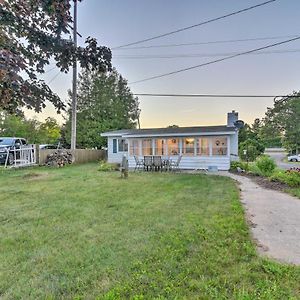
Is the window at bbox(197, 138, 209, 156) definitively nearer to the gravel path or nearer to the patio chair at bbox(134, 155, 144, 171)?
the patio chair at bbox(134, 155, 144, 171)

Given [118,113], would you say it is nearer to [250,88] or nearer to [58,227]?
[250,88]

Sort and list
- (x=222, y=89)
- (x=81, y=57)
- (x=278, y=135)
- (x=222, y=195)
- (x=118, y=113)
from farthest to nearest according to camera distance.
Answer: (x=278, y=135), (x=118, y=113), (x=222, y=89), (x=222, y=195), (x=81, y=57)

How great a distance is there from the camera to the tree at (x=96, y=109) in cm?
2719

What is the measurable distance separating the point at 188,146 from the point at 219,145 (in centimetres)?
190

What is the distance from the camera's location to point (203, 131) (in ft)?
51.9

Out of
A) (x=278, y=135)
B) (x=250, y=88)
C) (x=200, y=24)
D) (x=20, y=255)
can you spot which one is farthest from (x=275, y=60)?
(x=278, y=135)

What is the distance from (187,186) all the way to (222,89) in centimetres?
1091

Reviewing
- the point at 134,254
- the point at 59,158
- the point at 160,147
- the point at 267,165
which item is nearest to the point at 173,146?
the point at 160,147

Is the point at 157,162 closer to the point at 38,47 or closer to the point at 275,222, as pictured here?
the point at 275,222

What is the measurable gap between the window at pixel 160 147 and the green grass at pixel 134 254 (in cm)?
1106

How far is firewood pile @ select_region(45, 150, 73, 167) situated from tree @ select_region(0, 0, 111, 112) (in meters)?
15.1

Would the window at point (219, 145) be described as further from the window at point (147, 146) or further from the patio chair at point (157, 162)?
the window at point (147, 146)

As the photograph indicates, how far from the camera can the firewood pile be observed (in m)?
17.6

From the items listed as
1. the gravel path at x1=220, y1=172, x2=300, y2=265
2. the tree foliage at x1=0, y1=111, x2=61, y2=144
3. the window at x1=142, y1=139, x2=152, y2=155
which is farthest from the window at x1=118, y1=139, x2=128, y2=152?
the tree foliage at x1=0, y1=111, x2=61, y2=144
